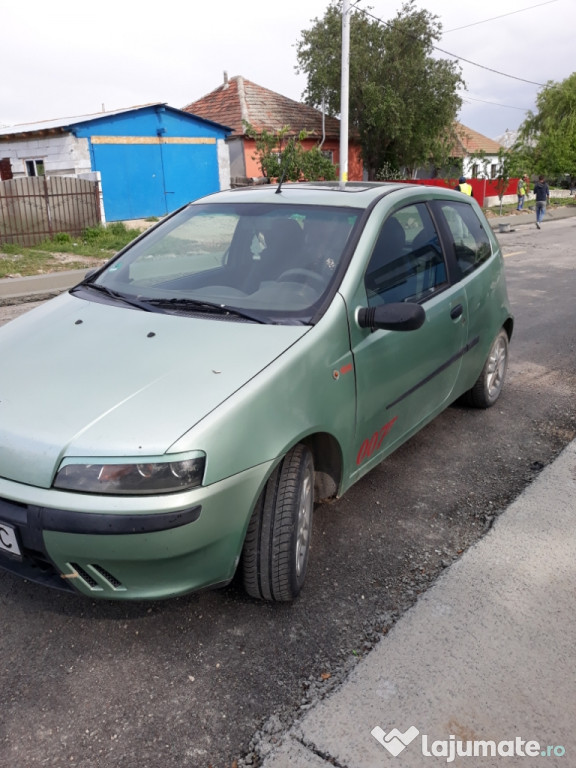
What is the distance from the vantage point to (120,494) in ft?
7.15

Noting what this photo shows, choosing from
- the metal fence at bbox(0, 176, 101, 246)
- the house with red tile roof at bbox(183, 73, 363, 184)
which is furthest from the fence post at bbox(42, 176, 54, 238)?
the house with red tile roof at bbox(183, 73, 363, 184)

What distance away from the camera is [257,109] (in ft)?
96.5

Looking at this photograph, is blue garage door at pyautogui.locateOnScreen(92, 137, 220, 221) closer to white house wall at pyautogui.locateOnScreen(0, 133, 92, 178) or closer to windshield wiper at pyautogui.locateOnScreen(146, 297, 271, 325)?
white house wall at pyautogui.locateOnScreen(0, 133, 92, 178)

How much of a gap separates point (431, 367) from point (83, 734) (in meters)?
2.40

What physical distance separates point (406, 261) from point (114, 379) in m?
1.74

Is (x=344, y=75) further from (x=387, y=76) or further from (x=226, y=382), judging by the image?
(x=226, y=382)

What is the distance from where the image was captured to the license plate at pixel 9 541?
225 cm

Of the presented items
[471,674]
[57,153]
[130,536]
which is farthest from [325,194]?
[57,153]

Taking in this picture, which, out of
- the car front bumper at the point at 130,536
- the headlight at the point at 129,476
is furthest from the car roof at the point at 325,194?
the headlight at the point at 129,476

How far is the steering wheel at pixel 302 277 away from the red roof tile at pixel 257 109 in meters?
26.7

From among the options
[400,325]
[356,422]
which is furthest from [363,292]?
[356,422]

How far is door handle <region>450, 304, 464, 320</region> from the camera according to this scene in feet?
12.5

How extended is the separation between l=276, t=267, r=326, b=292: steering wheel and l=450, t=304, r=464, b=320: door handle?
3.54ft

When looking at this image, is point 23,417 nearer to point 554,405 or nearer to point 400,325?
Result: point 400,325
